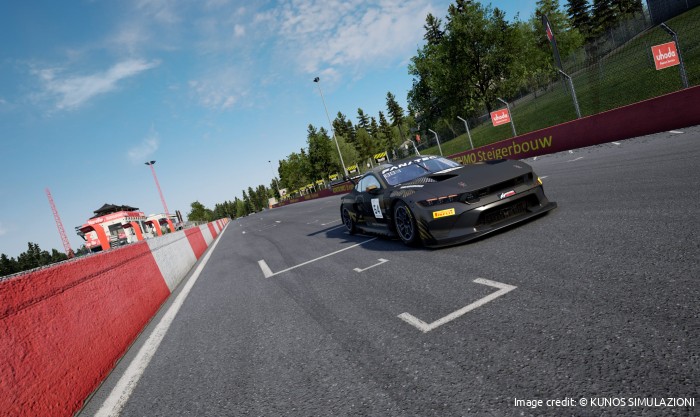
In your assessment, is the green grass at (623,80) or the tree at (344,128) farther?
the tree at (344,128)

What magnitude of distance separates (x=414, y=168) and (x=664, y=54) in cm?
1327

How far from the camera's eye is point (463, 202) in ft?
14.7

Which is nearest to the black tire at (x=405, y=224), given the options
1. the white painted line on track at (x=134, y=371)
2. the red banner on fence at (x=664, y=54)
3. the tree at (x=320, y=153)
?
the white painted line on track at (x=134, y=371)

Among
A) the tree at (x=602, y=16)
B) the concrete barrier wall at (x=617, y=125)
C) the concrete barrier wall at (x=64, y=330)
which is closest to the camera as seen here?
the concrete barrier wall at (x=64, y=330)

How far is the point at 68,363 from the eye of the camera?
2.82m

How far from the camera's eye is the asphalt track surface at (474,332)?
1.72 meters

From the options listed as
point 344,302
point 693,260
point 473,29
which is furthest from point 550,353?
point 473,29

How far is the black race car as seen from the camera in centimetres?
448

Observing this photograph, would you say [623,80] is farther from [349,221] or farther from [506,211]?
[506,211]

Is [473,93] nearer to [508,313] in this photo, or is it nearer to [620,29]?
[620,29]

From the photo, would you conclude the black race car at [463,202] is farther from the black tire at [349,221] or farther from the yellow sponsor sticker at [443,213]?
the black tire at [349,221]

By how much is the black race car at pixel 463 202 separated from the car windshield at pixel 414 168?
84mm

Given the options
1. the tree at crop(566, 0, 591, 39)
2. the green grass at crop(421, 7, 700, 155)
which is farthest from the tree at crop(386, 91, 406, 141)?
the green grass at crop(421, 7, 700, 155)

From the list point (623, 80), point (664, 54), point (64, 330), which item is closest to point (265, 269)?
point (64, 330)
